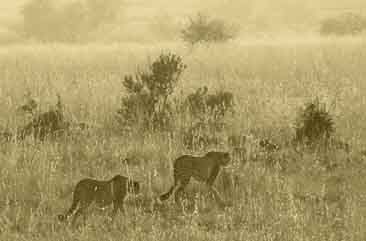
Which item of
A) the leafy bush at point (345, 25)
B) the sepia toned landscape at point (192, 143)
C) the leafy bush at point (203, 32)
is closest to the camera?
the sepia toned landscape at point (192, 143)

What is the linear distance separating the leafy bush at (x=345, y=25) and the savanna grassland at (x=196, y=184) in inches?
613

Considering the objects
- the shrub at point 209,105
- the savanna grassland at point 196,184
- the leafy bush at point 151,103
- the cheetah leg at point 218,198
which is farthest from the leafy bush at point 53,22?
the cheetah leg at point 218,198

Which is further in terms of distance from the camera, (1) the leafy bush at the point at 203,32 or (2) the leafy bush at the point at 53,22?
(2) the leafy bush at the point at 53,22

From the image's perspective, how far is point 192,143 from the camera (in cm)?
649

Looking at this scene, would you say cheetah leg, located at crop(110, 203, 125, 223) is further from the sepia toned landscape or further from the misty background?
the misty background

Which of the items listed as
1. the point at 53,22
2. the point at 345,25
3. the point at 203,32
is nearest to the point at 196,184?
the point at 203,32

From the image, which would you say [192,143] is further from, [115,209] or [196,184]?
[115,209]

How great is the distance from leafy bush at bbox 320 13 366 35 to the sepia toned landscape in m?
12.1

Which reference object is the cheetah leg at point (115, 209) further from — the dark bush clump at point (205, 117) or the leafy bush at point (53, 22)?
the leafy bush at point (53, 22)

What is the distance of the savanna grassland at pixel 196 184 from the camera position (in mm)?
4367

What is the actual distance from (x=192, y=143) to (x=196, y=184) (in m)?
1.11

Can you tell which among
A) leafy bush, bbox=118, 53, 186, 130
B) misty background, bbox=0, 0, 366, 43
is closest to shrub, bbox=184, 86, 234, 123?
leafy bush, bbox=118, 53, 186, 130

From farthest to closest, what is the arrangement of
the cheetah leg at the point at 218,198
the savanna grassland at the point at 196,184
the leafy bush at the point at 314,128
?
the leafy bush at the point at 314,128 → the cheetah leg at the point at 218,198 → the savanna grassland at the point at 196,184

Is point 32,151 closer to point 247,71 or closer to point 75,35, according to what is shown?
point 247,71
